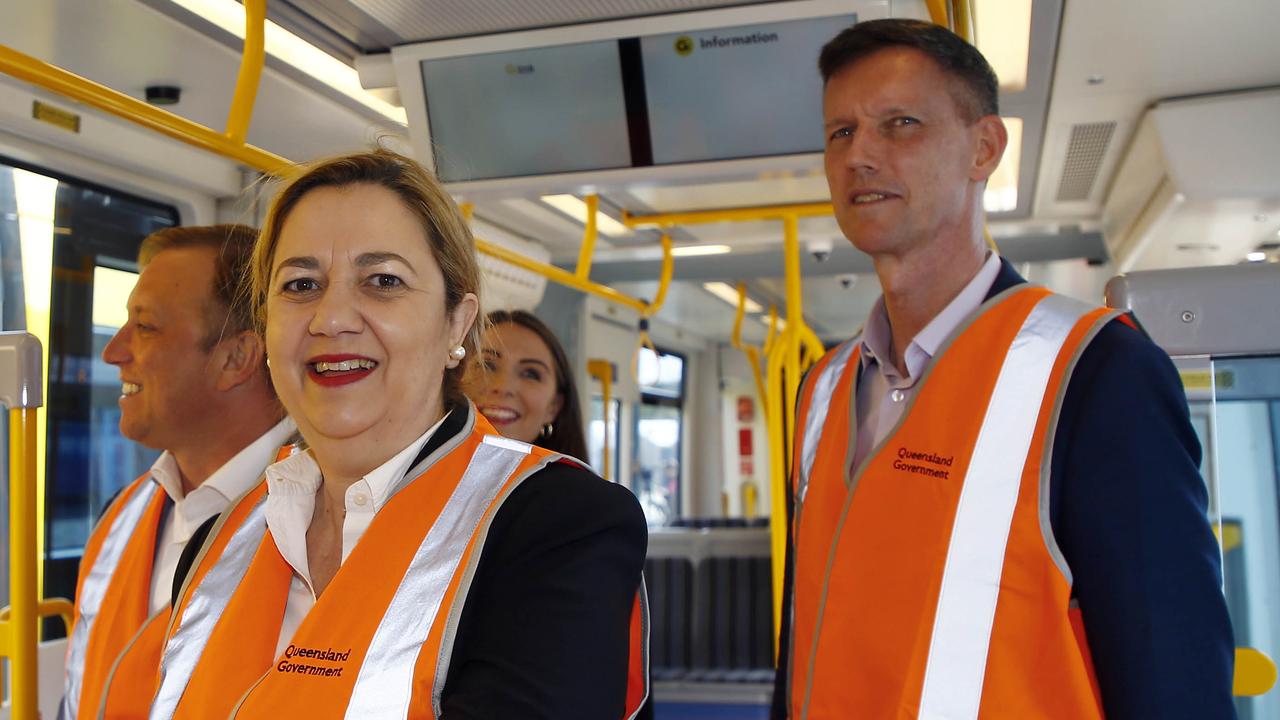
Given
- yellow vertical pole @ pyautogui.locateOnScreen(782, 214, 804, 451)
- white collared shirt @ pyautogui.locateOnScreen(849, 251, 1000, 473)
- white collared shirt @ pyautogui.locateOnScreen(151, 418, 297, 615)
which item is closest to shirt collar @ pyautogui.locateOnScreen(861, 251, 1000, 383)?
white collared shirt @ pyautogui.locateOnScreen(849, 251, 1000, 473)

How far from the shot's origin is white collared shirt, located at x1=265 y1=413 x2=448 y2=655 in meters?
1.39

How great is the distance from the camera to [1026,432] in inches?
56.3

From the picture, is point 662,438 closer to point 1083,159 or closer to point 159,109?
point 1083,159

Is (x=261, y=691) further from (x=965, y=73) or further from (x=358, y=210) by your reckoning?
(x=965, y=73)

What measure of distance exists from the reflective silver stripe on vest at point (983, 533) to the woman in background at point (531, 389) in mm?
1506

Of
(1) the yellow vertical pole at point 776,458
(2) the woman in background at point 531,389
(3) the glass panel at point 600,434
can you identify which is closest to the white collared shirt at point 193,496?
(2) the woman in background at point 531,389

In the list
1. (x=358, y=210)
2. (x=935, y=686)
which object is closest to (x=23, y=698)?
(x=358, y=210)

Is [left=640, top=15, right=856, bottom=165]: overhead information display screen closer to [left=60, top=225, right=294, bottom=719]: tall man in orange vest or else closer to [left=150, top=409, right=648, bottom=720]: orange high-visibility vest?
[left=60, top=225, right=294, bottom=719]: tall man in orange vest

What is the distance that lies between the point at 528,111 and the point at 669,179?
41 cm

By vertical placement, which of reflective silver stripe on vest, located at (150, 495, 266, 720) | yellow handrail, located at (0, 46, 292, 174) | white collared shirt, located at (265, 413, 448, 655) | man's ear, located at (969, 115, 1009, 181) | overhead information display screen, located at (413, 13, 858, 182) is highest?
overhead information display screen, located at (413, 13, 858, 182)

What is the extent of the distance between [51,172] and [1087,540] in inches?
128

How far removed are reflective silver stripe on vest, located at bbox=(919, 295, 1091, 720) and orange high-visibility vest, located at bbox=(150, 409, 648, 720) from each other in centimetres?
41

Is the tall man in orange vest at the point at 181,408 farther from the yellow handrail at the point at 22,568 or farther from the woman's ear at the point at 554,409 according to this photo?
the woman's ear at the point at 554,409

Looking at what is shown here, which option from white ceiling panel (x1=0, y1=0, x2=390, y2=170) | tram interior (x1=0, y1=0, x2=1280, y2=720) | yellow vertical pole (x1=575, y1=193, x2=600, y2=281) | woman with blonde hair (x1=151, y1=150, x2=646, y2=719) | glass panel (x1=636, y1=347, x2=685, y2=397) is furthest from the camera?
glass panel (x1=636, y1=347, x2=685, y2=397)
